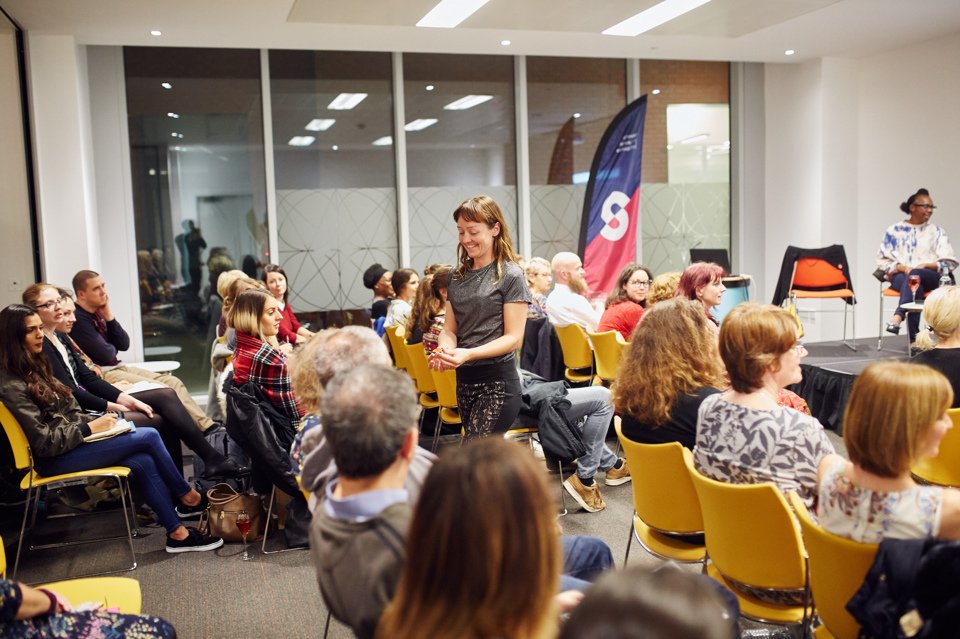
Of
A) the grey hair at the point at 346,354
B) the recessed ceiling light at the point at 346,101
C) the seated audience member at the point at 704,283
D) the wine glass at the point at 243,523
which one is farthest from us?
the recessed ceiling light at the point at 346,101

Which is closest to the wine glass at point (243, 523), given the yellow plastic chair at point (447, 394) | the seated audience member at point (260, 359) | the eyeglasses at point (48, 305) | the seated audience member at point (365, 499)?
the seated audience member at point (260, 359)

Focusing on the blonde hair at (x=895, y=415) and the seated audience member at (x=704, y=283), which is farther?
the seated audience member at (x=704, y=283)

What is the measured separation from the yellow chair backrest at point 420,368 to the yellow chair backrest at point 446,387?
38cm

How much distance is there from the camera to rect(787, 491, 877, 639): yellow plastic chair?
74.1 inches

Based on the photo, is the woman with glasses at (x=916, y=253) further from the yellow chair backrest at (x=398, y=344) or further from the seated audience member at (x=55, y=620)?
the seated audience member at (x=55, y=620)

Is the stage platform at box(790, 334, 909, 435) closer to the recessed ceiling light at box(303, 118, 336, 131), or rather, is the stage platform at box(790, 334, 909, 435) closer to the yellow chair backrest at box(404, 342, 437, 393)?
the yellow chair backrest at box(404, 342, 437, 393)

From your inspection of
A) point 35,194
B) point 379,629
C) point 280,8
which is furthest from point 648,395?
point 35,194

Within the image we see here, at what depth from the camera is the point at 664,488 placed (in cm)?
274

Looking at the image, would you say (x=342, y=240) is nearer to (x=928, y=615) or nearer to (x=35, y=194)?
(x=35, y=194)

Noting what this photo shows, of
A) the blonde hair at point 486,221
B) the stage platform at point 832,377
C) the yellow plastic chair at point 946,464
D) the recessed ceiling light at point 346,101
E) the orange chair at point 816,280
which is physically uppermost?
the recessed ceiling light at point 346,101

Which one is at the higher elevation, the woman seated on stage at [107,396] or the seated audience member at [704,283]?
the seated audience member at [704,283]

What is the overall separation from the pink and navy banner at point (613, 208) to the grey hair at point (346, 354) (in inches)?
238

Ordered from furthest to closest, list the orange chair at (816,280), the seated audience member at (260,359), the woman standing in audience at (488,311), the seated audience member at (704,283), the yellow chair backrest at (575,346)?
the orange chair at (816,280)
the yellow chair backrest at (575,346)
the seated audience member at (704,283)
the seated audience member at (260,359)
the woman standing in audience at (488,311)

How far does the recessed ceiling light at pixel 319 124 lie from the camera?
332 inches
